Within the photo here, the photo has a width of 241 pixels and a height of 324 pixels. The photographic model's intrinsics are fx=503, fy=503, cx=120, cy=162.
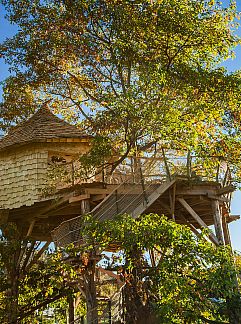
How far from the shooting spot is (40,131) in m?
17.0

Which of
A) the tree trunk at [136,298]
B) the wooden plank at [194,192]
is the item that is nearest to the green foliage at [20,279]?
the tree trunk at [136,298]

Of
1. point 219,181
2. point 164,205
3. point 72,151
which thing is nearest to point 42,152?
point 72,151

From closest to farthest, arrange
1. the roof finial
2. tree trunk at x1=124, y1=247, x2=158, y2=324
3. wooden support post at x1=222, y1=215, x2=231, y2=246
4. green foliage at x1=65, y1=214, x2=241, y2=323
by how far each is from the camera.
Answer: green foliage at x1=65, y1=214, x2=241, y2=323 < tree trunk at x1=124, y1=247, x2=158, y2=324 < wooden support post at x1=222, y1=215, x2=231, y2=246 < the roof finial

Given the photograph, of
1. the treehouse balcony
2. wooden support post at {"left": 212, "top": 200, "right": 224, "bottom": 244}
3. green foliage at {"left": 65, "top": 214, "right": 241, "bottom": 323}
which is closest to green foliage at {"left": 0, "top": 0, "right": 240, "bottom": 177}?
the treehouse balcony

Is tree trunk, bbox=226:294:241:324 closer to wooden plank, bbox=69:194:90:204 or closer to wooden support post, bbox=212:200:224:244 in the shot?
wooden support post, bbox=212:200:224:244

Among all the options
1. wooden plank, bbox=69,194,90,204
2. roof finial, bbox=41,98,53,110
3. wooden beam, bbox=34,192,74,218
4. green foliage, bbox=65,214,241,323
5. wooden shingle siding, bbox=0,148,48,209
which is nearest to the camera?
green foliage, bbox=65,214,241,323

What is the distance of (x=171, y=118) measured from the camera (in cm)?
1352

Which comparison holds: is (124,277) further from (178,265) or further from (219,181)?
(219,181)

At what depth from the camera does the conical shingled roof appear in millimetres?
16672

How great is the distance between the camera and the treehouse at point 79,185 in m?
14.7

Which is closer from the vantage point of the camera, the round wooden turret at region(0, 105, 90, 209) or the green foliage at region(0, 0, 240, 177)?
the green foliage at region(0, 0, 240, 177)

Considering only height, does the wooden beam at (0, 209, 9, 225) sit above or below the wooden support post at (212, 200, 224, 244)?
above

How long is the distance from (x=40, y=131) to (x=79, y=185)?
114 inches

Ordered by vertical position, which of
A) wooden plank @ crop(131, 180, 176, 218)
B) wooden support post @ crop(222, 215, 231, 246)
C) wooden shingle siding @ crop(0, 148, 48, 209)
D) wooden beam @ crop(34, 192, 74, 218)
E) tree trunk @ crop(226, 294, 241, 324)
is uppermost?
wooden shingle siding @ crop(0, 148, 48, 209)
